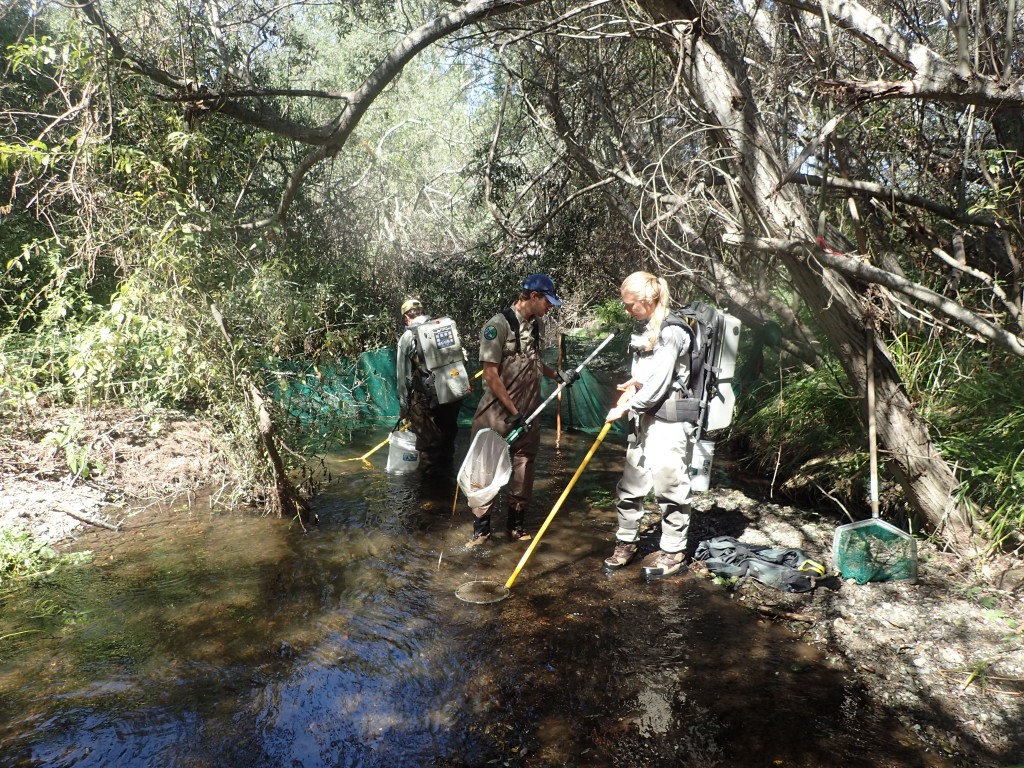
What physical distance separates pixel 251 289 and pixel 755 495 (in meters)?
4.58

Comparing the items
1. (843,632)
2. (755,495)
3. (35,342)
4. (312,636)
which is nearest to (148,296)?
(312,636)

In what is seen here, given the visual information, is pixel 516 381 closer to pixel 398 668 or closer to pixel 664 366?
pixel 664 366

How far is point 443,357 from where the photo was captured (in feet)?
20.7

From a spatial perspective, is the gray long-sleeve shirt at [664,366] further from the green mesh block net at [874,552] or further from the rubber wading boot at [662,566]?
the green mesh block net at [874,552]

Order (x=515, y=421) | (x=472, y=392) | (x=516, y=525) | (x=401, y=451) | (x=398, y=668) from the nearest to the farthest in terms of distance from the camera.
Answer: (x=398, y=668)
(x=515, y=421)
(x=516, y=525)
(x=401, y=451)
(x=472, y=392)

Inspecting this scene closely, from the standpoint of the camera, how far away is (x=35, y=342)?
22.4ft

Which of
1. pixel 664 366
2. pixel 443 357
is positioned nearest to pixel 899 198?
pixel 664 366

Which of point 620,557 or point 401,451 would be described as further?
point 401,451

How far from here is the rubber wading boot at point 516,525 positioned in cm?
534

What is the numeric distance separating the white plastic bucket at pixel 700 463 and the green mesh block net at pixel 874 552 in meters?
0.93

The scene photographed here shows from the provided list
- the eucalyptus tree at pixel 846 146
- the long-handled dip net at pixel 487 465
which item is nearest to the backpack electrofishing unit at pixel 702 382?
the eucalyptus tree at pixel 846 146

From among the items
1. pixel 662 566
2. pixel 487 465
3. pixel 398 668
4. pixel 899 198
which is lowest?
pixel 398 668

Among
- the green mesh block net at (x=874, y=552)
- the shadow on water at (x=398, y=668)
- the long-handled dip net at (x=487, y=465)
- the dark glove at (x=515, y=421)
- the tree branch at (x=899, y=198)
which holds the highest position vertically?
the tree branch at (x=899, y=198)

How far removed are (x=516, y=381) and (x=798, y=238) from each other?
7.06ft
